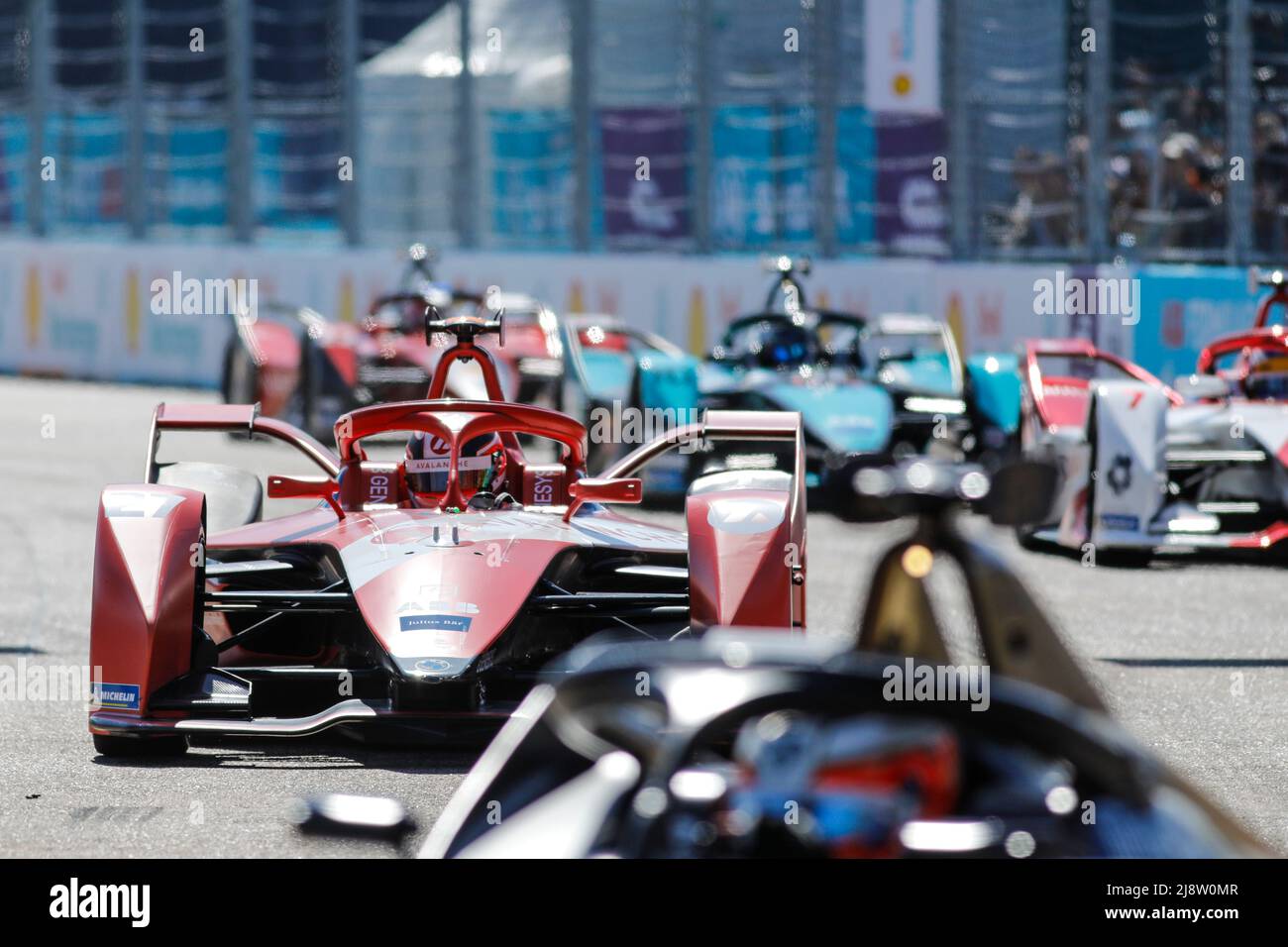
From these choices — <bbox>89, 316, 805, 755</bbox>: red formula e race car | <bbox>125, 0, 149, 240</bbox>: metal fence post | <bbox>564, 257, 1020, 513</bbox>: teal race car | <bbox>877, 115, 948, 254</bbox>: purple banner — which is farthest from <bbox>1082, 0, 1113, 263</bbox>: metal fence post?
<bbox>89, 316, 805, 755</bbox>: red formula e race car

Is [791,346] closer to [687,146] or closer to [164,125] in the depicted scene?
[687,146]

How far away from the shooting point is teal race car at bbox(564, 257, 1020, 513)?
1219cm

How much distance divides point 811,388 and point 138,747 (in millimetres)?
6642

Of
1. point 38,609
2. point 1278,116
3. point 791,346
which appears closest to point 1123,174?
point 1278,116

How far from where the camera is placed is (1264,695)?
7.68 metres

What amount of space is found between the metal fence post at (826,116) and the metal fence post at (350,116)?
4.49m

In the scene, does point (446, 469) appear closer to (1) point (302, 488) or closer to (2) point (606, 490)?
(1) point (302, 488)

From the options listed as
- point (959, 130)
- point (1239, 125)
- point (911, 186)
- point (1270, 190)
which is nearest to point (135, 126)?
point (911, 186)

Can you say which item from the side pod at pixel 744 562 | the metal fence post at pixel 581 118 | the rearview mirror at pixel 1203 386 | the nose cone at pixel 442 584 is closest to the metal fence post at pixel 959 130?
the metal fence post at pixel 581 118

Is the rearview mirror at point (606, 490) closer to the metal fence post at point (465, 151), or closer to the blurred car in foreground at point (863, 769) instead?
the blurred car in foreground at point (863, 769)

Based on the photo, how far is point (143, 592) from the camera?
6.30 m

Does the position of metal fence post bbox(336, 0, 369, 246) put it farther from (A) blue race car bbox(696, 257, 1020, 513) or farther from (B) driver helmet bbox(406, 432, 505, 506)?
(B) driver helmet bbox(406, 432, 505, 506)

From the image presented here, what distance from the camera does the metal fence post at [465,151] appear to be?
20031mm

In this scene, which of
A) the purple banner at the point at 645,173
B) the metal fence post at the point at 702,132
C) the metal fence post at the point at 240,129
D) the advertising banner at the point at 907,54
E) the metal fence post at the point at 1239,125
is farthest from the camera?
the metal fence post at the point at 240,129
